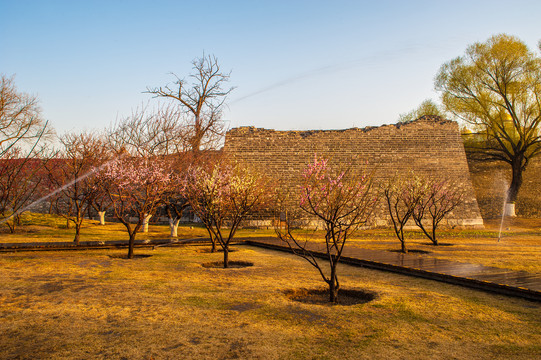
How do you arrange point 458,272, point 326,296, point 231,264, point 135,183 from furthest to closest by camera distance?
point 135,183 < point 231,264 < point 458,272 < point 326,296

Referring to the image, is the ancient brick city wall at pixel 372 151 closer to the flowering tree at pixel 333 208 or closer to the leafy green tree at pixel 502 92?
the leafy green tree at pixel 502 92

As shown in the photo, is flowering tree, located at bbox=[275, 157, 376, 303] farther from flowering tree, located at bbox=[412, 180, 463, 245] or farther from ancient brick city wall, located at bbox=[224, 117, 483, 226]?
ancient brick city wall, located at bbox=[224, 117, 483, 226]

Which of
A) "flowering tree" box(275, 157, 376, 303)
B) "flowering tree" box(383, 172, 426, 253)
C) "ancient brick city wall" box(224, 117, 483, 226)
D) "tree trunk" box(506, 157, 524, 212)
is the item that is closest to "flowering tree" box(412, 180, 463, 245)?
"flowering tree" box(383, 172, 426, 253)

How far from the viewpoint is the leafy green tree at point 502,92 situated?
26.9 metres

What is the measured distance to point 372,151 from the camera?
24.0 meters

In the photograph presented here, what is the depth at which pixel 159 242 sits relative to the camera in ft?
44.2

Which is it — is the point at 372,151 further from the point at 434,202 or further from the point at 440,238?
the point at 434,202

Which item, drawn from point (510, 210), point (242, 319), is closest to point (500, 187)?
point (510, 210)

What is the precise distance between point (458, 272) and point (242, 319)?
15.0ft

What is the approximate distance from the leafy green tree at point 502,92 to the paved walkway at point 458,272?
22.4 m

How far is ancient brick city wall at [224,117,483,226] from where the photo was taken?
912 inches

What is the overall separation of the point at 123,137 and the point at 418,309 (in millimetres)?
17963

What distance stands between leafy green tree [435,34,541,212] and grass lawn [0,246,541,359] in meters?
24.8

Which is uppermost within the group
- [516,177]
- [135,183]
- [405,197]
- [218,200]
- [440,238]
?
[516,177]
